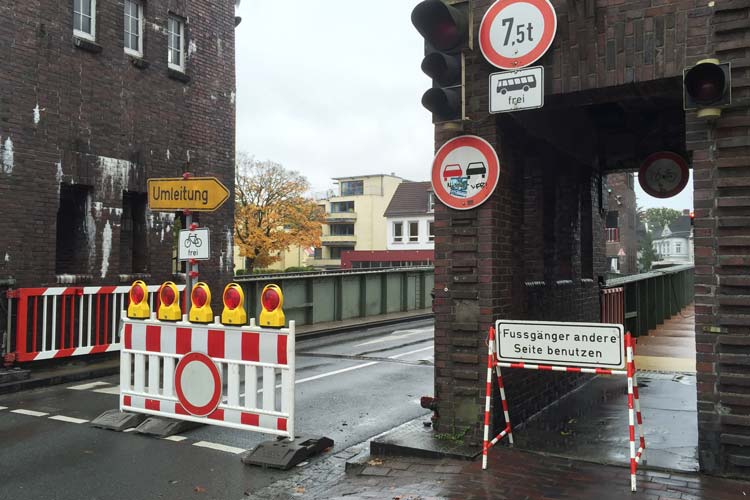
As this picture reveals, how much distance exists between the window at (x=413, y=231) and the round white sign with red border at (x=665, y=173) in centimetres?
6244

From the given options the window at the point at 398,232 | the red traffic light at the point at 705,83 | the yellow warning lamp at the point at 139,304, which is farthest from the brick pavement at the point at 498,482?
the window at the point at 398,232

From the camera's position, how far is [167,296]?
703 cm

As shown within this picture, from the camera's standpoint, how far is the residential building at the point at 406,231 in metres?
71.2

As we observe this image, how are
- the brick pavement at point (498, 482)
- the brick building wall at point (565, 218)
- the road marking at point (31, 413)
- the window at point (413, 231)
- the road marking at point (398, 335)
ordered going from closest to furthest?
the brick pavement at point (498, 482) < the brick building wall at point (565, 218) < the road marking at point (31, 413) < the road marking at point (398, 335) < the window at point (413, 231)

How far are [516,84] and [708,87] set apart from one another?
153cm

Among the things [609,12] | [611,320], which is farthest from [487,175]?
[611,320]

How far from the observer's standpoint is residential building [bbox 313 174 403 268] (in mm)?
83812

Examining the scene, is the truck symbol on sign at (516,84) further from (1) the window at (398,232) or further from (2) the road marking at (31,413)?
(1) the window at (398,232)

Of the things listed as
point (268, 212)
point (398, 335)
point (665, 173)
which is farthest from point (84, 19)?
point (268, 212)

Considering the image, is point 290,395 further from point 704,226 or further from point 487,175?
point 704,226

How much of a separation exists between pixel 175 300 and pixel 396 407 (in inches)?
123

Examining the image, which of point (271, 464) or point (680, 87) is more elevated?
point (680, 87)

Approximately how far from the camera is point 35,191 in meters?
11.1

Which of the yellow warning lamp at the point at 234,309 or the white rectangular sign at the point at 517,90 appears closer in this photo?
the white rectangular sign at the point at 517,90
